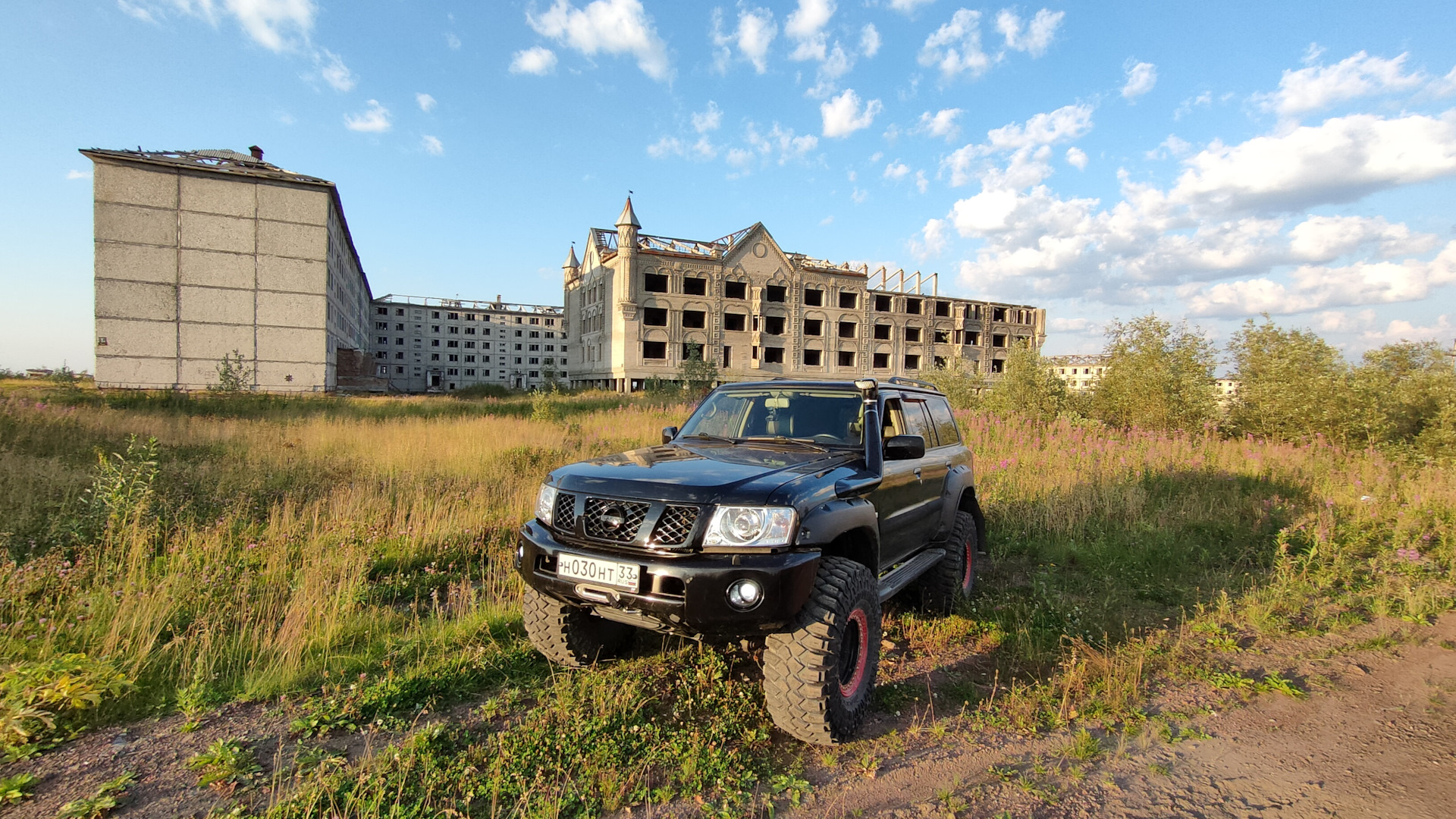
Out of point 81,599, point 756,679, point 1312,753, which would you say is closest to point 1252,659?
point 1312,753

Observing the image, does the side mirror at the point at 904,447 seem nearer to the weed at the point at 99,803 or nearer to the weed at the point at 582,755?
the weed at the point at 582,755

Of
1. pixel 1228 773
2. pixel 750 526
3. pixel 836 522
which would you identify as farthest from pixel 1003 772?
pixel 750 526

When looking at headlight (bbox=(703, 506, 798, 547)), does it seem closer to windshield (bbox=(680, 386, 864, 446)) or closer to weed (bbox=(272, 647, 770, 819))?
weed (bbox=(272, 647, 770, 819))

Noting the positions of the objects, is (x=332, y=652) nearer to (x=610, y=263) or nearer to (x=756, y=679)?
(x=756, y=679)

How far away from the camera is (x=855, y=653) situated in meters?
3.53

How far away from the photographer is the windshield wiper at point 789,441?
14.3ft

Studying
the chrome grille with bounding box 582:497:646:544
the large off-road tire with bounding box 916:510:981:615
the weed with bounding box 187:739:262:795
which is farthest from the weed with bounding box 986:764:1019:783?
the weed with bounding box 187:739:262:795

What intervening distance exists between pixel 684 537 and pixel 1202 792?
113 inches

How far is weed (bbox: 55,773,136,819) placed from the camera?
2.47m

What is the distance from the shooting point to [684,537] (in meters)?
3.10

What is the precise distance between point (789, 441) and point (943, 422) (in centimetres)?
232

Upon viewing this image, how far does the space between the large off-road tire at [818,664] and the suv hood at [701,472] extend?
59cm

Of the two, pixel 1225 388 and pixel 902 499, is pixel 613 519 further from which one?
pixel 1225 388

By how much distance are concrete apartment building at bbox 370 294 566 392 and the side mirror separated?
295 ft
